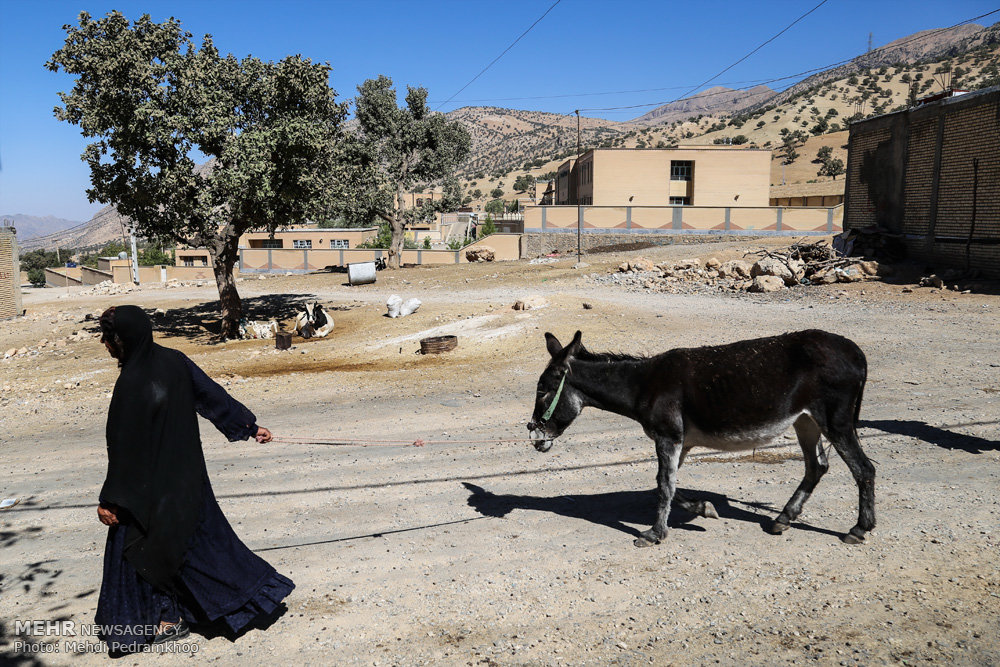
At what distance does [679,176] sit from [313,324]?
44030 millimetres

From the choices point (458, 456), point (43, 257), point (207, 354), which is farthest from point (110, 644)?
point (43, 257)

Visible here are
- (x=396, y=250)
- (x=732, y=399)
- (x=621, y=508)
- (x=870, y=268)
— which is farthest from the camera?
(x=396, y=250)

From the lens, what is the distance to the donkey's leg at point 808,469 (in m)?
5.62

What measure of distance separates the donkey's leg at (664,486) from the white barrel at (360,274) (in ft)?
103

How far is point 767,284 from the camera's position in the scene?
74.3 ft

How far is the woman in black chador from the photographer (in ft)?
12.6

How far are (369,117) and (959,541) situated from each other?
39.8 metres

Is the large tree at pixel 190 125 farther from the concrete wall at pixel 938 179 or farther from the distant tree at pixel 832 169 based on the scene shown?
the distant tree at pixel 832 169

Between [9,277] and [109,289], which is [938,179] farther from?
[109,289]

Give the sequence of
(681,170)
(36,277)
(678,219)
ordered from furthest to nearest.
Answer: (36,277) → (681,170) → (678,219)

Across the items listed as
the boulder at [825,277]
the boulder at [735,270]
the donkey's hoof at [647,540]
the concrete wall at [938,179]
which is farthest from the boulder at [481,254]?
the donkey's hoof at [647,540]

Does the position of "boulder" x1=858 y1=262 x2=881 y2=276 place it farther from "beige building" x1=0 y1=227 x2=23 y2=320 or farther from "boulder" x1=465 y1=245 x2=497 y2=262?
"beige building" x1=0 y1=227 x2=23 y2=320

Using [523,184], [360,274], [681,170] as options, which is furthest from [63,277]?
[523,184]

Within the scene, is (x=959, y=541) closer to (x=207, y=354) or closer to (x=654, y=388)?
(x=654, y=388)
